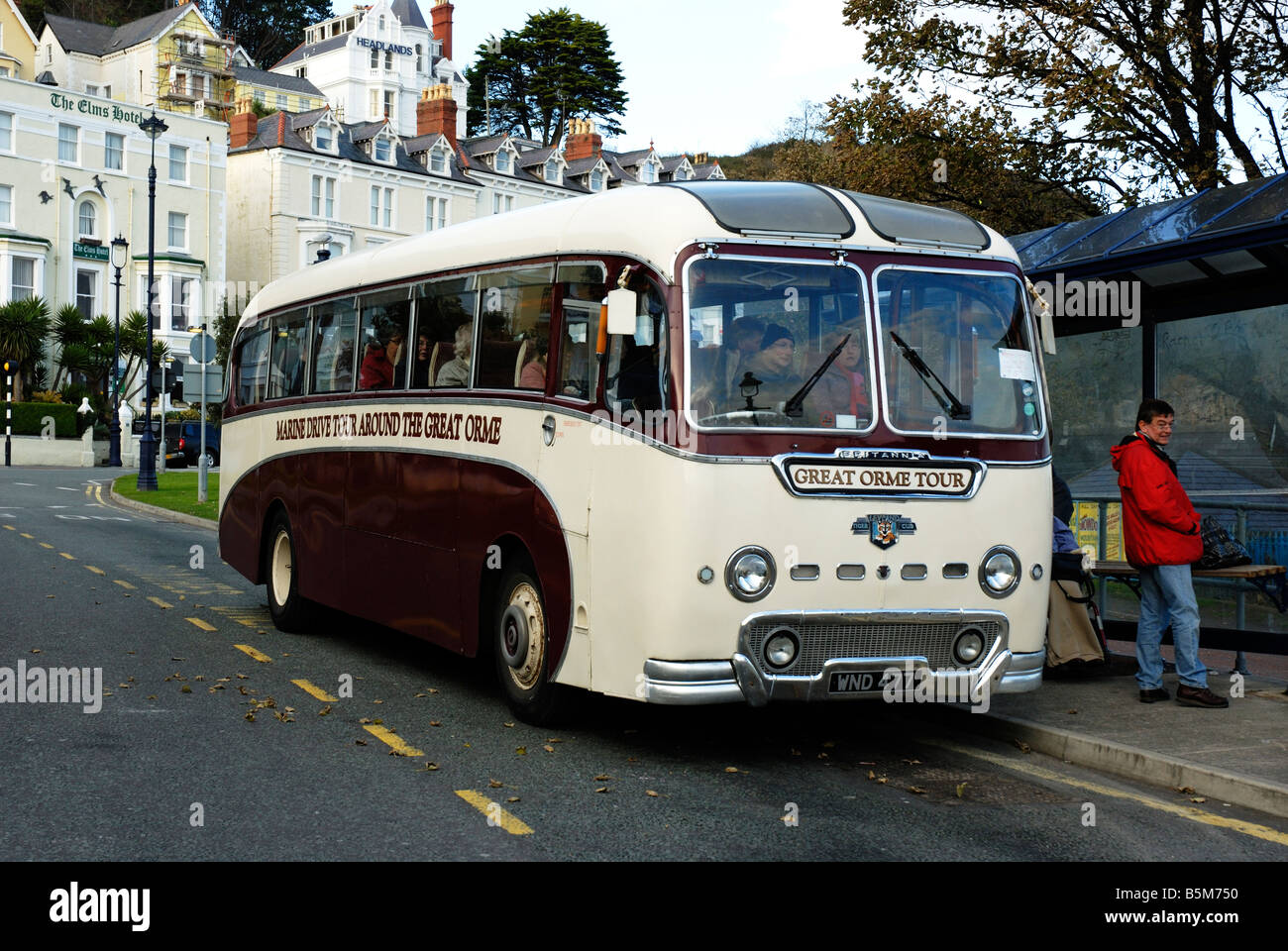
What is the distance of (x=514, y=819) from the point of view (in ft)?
21.4

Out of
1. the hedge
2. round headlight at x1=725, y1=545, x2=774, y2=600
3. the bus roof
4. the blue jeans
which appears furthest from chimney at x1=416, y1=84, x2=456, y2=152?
round headlight at x1=725, y1=545, x2=774, y2=600

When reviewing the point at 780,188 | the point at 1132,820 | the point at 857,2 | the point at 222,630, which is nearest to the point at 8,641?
the point at 222,630

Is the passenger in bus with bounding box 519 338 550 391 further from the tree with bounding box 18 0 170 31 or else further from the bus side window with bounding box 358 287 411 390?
the tree with bounding box 18 0 170 31

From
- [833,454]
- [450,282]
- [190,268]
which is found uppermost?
[190,268]

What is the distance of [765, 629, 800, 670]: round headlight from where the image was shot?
7.39 meters

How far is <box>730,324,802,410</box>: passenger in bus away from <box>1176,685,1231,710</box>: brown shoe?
12.2ft

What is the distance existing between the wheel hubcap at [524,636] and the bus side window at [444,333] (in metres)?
1.64

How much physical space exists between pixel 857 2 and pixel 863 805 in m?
20.3

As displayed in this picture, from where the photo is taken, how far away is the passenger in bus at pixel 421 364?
400 inches

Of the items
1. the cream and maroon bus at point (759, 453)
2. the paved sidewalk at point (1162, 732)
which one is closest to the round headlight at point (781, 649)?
the cream and maroon bus at point (759, 453)

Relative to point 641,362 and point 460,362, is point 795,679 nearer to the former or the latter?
point 641,362

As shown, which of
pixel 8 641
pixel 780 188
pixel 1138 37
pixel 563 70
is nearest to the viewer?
pixel 780 188

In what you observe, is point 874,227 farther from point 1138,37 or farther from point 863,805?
point 1138,37

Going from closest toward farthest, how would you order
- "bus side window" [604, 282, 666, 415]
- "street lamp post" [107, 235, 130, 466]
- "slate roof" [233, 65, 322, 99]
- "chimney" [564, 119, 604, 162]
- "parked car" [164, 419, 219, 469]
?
"bus side window" [604, 282, 666, 415]
"street lamp post" [107, 235, 130, 466]
"parked car" [164, 419, 219, 469]
"chimney" [564, 119, 604, 162]
"slate roof" [233, 65, 322, 99]
